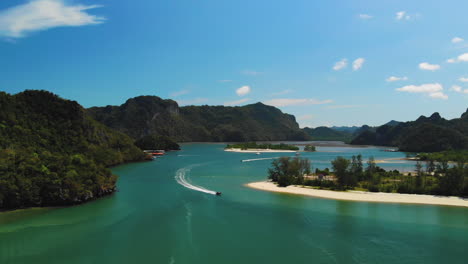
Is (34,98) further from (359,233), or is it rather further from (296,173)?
Result: (359,233)

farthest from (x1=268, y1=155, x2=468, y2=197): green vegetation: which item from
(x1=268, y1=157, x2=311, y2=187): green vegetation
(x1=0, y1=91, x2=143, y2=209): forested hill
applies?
(x1=0, y1=91, x2=143, y2=209): forested hill

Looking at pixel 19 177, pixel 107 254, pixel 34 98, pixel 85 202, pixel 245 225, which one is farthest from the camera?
pixel 34 98

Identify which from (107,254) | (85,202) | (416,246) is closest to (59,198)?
(85,202)

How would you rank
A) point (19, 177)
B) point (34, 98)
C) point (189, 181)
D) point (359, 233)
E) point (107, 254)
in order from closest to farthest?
point (107, 254)
point (359, 233)
point (19, 177)
point (189, 181)
point (34, 98)

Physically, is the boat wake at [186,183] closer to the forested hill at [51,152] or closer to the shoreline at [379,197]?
the shoreline at [379,197]

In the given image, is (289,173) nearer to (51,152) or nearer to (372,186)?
(372,186)

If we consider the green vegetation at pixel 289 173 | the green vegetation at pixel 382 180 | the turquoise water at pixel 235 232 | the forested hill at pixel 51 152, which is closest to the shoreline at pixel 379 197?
the green vegetation at pixel 382 180

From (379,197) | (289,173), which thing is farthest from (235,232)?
(289,173)

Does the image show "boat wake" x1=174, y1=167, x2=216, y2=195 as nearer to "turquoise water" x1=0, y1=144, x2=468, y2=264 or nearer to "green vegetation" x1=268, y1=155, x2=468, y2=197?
"turquoise water" x1=0, y1=144, x2=468, y2=264
